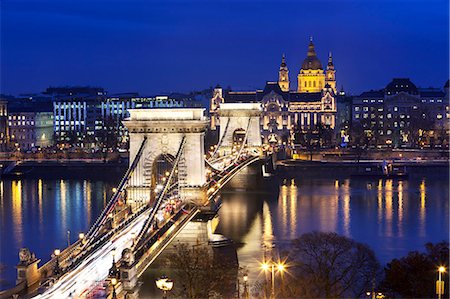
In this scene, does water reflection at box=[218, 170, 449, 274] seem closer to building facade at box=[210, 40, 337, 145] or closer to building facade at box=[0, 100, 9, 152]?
building facade at box=[210, 40, 337, 145]

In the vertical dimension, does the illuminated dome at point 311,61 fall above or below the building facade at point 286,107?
above

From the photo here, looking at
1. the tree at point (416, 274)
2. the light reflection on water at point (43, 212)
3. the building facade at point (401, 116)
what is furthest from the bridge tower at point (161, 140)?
the building facade at point (401, 116)

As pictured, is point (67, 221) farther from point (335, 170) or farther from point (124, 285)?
point (335, 170)

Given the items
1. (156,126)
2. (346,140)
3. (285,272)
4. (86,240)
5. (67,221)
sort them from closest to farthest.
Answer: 1. (86,240)
2. (285,272)
3. (156,126)
4. (67,221)
5. (346,140)

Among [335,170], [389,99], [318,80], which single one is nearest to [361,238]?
[335,170]

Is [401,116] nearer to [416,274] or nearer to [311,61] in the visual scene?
[311,61]

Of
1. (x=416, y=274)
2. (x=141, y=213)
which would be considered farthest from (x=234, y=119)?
(x=416, y=274)

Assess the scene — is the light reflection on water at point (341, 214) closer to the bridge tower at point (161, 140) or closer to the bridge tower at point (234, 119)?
the bridge tower at point (161, 140)
